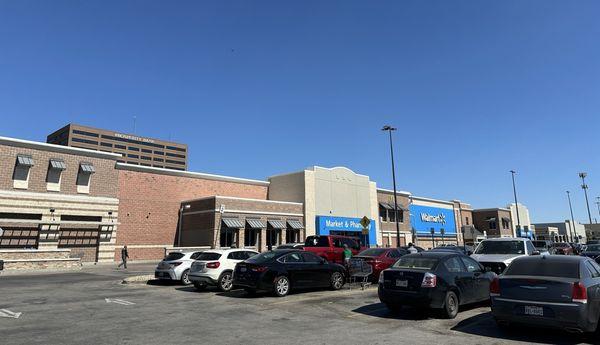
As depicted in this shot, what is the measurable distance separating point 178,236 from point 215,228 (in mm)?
5620

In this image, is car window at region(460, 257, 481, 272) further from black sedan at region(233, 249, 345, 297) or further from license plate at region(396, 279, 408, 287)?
black sedan at region(233, 249, 345, 297)

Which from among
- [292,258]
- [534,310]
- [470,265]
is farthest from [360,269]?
[534,310]

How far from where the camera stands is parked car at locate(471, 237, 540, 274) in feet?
46.7

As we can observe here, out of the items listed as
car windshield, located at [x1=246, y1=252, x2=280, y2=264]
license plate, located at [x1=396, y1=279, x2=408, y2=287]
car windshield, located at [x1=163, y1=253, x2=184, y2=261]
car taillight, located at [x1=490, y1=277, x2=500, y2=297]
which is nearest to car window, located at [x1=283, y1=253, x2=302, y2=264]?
car windshield, located at [x1=246, y1=252, x2=280, y2=264]

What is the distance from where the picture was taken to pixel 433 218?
218 ft

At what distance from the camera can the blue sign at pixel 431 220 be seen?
62.0m

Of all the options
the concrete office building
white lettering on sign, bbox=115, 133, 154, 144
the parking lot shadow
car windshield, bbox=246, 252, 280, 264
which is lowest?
the parking lot shadow

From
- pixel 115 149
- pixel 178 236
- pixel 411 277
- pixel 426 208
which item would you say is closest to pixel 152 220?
pixel 178 236

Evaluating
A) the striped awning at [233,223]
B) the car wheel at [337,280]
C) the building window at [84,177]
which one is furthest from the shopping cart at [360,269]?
the building window at [84,177]

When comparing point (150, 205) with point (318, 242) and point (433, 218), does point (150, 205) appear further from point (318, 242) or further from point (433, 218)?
point (433, 218)

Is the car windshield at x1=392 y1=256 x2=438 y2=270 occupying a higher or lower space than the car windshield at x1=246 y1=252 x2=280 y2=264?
lower

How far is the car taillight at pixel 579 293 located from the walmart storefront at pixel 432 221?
52.0 meters

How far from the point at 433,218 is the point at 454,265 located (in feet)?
191

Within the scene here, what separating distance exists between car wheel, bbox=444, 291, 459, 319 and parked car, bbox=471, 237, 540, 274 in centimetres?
457
